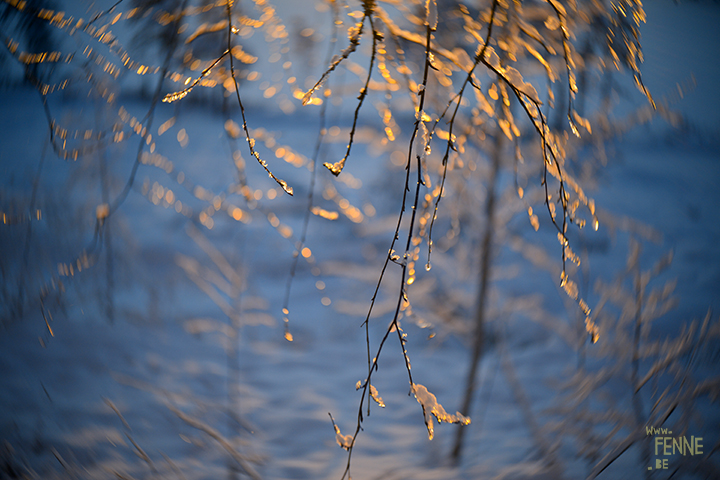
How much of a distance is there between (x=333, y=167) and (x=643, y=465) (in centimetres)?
127

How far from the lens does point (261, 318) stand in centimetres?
153

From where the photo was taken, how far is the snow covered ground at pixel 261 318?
3.82ft

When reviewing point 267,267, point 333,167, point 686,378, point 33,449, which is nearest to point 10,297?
point 33,449

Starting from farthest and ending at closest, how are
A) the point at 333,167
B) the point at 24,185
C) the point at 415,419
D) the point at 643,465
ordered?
the point at 415,419 → the point at 24,185 → the point at 643,465 → the point at 333,167

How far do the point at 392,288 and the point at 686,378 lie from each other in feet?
3.13

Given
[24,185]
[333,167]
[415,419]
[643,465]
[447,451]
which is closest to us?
[333,167]

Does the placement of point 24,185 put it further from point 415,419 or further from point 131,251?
point 415,419

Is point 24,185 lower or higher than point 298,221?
higher

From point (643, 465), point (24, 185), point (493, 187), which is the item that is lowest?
point (643, 465)

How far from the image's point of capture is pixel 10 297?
1.24 m

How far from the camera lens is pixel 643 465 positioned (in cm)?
104

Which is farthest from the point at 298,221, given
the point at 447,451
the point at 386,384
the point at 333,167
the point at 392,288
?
the point at 333,167

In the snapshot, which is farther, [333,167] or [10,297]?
[10,297]

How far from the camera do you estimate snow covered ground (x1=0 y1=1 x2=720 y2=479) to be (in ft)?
3.82
